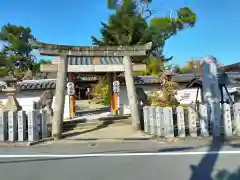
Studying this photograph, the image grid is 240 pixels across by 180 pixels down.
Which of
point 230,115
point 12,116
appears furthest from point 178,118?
point 12,116

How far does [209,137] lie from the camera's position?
8.73m

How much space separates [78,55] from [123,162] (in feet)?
18.5

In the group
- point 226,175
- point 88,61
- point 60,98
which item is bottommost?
point 226,175

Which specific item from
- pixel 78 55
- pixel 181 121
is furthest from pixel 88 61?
pixel 181 121

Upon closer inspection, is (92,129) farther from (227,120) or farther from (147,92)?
(147,92)

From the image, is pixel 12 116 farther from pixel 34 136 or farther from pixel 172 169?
pixel 172 169

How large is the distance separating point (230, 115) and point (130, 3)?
24.8m

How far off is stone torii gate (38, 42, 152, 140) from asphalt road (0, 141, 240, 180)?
1.75 m

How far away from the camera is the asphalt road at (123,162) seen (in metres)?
5.26

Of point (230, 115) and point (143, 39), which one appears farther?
point (143, 39)

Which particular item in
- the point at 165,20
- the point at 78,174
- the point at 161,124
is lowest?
the point at 78,174

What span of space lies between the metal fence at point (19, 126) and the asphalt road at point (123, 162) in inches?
44.1

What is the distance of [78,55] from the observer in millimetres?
10656

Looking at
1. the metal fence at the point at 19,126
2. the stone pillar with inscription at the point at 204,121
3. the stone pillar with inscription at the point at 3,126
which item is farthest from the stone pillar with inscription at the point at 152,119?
the stone pillar with inscription at the point at 3,126
